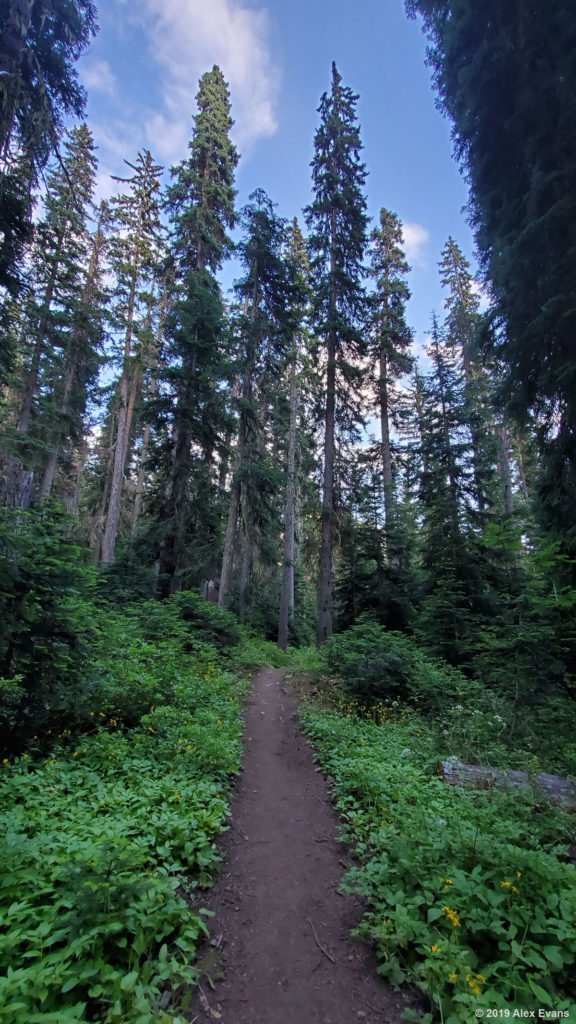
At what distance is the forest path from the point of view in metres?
2.26

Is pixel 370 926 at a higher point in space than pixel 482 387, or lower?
lower

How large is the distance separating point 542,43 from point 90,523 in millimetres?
24231

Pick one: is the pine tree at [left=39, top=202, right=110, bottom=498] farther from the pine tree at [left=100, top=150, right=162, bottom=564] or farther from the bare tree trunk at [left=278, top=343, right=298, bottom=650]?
the bare tree trunk at [left=278, top=343, right=298, bottom=650]

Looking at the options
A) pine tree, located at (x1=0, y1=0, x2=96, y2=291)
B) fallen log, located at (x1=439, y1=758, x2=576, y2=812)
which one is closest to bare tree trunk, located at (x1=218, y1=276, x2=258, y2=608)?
pine tree, located at (x1=0, y1=0, x2=96, y2=291)

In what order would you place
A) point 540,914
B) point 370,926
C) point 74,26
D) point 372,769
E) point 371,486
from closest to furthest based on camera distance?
point 540,914, point 370,926, point 372,769, point 74,26, point 371,486

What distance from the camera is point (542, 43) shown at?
20.6 ft

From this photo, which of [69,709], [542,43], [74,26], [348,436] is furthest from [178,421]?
[542,43]

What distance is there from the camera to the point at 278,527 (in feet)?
57.6

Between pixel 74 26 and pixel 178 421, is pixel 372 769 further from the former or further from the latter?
pixel 74 26

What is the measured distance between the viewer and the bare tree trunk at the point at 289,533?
16.5 m

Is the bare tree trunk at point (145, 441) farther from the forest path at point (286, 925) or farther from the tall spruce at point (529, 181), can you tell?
the forest path at point (286, 925)

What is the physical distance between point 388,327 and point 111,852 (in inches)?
865

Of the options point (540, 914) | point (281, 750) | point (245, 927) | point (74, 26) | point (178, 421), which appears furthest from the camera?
point (178, 421)

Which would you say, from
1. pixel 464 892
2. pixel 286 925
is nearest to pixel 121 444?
pixel 286 925
